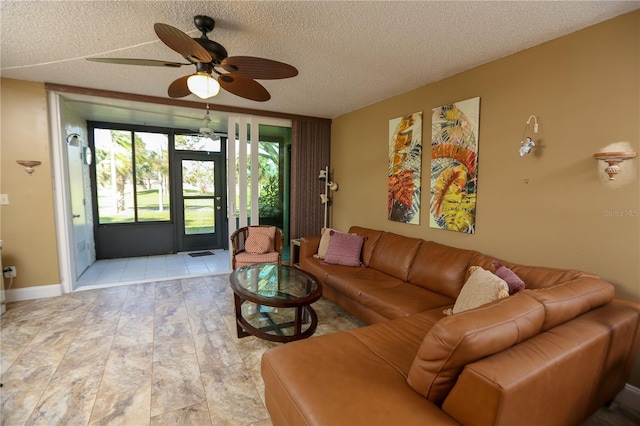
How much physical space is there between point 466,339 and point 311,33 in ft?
7.48

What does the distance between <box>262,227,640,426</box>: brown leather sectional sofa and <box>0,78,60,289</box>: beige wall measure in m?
3.72

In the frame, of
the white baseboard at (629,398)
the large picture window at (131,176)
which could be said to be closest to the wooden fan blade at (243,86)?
the white baseboard at (629,398)

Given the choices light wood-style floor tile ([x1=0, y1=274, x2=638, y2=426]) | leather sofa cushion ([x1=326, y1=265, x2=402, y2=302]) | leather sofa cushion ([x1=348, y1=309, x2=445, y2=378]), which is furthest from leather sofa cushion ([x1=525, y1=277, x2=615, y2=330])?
leather sofa cushion ([x1=326, y1=265, x2=402, y2=302])

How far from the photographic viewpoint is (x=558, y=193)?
7.51 ft

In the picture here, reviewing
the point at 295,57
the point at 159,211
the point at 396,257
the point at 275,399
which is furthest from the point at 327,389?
the point at 159,211

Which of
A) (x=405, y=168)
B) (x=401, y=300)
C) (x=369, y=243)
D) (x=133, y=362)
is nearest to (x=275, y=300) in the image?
(x=401, y=300)

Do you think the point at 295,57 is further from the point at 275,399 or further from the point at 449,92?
the point at 275,399

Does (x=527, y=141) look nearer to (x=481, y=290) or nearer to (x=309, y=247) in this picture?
(x=481, y=290)

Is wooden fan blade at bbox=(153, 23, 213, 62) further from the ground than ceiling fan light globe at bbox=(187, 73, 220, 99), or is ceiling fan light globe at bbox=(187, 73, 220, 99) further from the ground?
wooden fan blade at bbox=(153, 23, 213, 62)

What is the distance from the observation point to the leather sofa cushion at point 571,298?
1.42 m

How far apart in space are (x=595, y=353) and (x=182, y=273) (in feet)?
15.8

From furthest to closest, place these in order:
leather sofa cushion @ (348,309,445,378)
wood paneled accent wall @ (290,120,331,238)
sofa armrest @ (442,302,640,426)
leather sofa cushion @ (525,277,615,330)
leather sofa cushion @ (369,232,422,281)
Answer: wood paneled accent wall @ (290,120,331,238)
leather sofa cushion @ (369,232,422,281)
leather sofa cushion @ (348,309,445,378)
leather sofa cushion @ (525,277,615,330)
sofa armrest @ (442,302,640,426)

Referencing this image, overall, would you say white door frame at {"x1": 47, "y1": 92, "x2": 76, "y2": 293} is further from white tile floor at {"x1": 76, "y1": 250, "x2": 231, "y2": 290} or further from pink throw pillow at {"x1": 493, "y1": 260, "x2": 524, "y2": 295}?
pink throw pillow at {"x1": 493, "y1": 260, "x2": 524, "y2": 295}

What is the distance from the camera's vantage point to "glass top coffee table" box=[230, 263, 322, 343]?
2480mm
